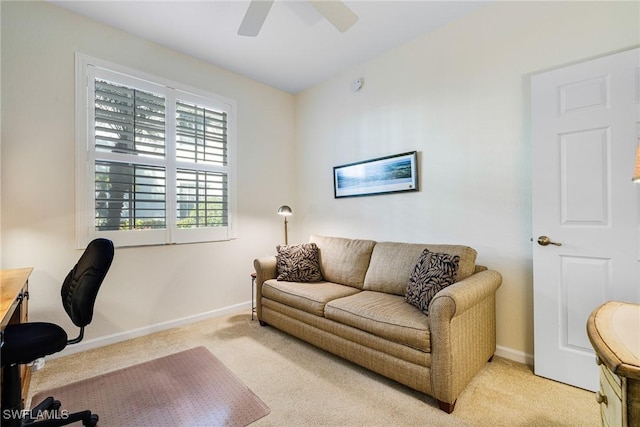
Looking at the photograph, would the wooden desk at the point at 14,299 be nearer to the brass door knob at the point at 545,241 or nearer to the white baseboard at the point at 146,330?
the white baseboard at the point at 146,330

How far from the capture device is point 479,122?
2404mm

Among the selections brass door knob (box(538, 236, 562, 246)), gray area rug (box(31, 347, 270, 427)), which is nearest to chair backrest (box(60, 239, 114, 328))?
gray area rug (box(31, 347, 270, 427))

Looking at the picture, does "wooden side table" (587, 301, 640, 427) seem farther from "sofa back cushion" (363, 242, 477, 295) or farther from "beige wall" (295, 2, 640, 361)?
"beige wall" (295, 2, 640, 361)

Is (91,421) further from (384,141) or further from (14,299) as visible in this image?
(384,141)

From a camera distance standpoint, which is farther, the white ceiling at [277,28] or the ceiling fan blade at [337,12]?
the white ceiling at [277,28]

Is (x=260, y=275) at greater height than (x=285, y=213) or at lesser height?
lesser

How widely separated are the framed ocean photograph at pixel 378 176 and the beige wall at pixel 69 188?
44.6 inches

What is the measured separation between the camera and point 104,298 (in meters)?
2.55

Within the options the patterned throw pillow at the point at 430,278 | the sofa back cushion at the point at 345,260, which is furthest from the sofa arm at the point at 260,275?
the patterned throw pillow at the point at 430,278

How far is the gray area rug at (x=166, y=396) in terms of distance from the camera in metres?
1.62

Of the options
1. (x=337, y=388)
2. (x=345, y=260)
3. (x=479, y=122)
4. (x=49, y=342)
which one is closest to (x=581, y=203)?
(x=479, y=122)

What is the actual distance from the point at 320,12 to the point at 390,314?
82.7 inches

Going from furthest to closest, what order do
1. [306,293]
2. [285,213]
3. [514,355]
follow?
1. [285,213]
2. [306,293]
3. [514,355]

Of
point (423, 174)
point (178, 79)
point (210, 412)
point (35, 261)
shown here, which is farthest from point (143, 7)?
point (210, 412)
